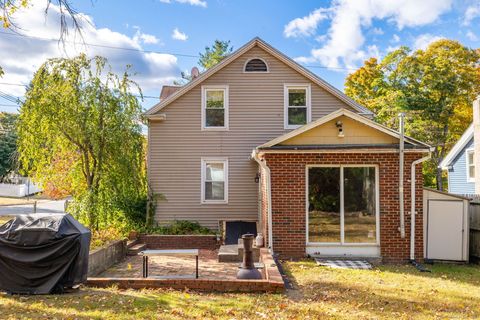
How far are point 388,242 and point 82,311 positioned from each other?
727cm

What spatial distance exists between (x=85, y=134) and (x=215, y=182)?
4.91 metres

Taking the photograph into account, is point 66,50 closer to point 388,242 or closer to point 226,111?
point 388,242

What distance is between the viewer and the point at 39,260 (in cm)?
677

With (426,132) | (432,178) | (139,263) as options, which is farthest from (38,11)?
(432,178)

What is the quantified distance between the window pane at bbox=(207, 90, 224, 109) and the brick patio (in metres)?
5.90

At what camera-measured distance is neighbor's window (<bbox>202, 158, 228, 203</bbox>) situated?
46.9 ft

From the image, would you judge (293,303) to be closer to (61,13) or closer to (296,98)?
(61,13)

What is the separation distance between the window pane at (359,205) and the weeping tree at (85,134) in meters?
7.00

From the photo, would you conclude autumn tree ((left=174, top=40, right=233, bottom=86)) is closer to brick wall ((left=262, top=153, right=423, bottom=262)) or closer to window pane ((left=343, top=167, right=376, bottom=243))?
brick wall ((left=262, top=153, right=423, bottom=262))

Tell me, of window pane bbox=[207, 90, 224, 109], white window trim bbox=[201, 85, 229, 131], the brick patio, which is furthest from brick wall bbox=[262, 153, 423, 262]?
window pane bbox=[207, 90, 224, 109]

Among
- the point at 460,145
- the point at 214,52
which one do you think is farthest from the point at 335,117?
the point at 214,52

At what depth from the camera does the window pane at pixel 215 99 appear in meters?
14.6

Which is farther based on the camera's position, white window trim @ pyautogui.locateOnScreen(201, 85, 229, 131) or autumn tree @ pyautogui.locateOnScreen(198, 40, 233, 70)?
autumn tree @ pyautogui.locateOnScreen(198, 40, 233, 70)

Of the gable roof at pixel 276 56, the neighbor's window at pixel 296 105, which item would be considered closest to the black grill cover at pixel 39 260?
the gable roof at pixel 276 56
